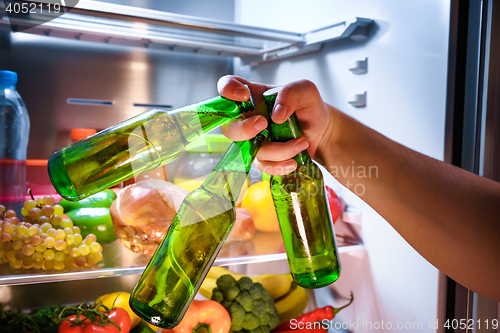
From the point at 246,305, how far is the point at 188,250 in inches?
23.4

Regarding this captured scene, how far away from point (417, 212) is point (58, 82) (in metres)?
0.98

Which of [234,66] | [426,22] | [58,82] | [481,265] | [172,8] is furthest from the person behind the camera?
[234,66]

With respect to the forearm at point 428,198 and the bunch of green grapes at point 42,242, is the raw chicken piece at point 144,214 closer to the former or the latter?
the bunch of green grapes at point 42,242

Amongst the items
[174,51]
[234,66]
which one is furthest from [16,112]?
[234,66]

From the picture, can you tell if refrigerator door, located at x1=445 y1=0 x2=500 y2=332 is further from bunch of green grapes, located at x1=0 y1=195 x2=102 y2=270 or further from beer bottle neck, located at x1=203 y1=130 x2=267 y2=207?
bunch of green grapes, located at x1=0 y1=195 x2=102 y2=270

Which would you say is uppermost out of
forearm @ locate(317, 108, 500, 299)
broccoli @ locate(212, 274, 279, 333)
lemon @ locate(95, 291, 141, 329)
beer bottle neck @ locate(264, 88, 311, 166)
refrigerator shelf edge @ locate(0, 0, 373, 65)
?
refrigerator shelf edge @ locate(0, 0, 373, 65)

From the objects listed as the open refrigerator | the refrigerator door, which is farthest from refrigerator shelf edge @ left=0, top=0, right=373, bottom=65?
the refrigerator door

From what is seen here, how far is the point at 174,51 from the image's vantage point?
1207 millimetres

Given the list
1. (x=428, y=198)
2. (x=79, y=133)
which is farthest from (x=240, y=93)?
(x=79, y=133)

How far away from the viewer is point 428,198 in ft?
2.15

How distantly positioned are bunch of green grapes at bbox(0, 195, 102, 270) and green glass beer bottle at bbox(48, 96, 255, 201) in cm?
46

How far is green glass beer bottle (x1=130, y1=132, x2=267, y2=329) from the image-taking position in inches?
15.6

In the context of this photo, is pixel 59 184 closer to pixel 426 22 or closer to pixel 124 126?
pixel 124 126

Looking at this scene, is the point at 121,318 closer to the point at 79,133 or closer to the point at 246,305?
the point at 246,305
